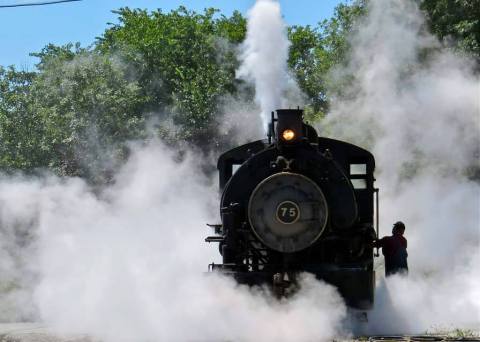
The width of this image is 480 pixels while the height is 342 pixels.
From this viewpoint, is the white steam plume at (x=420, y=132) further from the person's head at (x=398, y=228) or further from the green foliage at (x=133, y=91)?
the person's head at (x=398, y=228)

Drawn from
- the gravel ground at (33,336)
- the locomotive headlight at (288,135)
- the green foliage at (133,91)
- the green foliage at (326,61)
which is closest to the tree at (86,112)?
the green foliage at (133,91)

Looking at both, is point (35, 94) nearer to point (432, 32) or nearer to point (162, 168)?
point (162, 168)

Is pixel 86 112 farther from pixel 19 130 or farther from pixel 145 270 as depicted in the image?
pixel 145 270

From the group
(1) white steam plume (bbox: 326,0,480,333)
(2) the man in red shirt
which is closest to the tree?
(1) white steam plume (bbox: 326,0,480,333)

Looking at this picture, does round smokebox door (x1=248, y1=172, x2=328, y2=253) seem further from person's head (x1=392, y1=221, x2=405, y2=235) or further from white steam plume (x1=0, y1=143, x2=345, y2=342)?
person's head (x1=392, y1=221, x2=405, y2=235)

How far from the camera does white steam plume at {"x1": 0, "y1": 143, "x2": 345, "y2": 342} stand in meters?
10.1

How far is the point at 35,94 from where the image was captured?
28312 millimetres

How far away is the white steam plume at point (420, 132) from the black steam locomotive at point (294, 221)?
18.1 feet

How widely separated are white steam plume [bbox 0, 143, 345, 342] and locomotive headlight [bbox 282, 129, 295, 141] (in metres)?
1.59

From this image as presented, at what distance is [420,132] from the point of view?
A: 59.8 ft

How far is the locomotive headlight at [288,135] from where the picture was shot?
1049 cm

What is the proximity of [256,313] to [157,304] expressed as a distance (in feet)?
4.25

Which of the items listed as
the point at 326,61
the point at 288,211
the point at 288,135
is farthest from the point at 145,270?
the point at 326,61

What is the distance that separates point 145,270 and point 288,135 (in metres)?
3.00
